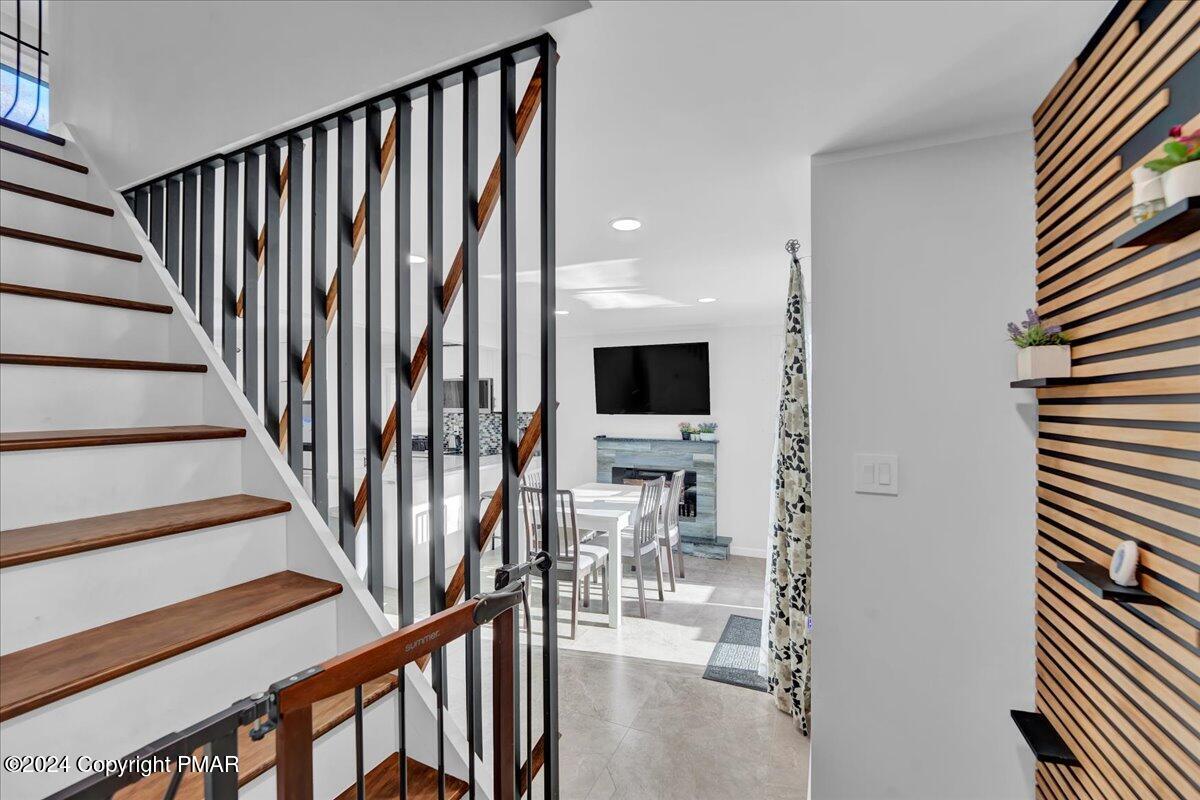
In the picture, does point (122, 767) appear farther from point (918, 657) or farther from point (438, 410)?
point (918, 657)

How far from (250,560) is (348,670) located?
0.91 meters

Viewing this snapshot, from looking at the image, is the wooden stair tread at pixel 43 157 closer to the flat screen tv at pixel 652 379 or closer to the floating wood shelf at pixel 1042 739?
the floating wood shelf at pixel 1042 739

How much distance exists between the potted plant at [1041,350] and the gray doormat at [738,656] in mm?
2312

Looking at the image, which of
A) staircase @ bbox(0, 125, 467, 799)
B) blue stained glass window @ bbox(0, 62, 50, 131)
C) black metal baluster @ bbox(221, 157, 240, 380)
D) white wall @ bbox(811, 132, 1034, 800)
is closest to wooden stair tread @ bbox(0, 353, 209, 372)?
staircase @ bbox(0, 125, 467, 799)

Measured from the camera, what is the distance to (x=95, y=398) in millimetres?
1612

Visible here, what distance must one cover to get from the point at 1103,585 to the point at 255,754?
5.86ft

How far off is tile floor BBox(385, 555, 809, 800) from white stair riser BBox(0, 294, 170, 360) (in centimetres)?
165

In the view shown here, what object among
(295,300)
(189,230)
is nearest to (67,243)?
(189,230)

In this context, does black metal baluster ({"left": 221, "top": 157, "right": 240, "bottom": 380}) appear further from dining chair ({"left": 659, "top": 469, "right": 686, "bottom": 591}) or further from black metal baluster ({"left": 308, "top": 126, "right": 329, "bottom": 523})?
dining chair ({"left": 659, "top": 469, "right": 686, "bottom": 591})

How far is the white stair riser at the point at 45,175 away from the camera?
1929 millimetres

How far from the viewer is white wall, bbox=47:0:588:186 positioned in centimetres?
141

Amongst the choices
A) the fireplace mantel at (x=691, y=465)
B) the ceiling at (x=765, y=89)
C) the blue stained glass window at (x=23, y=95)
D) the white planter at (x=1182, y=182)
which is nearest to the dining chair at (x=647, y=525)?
the fireplace mantel at (x=691, y=465)

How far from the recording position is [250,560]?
5.15 ft

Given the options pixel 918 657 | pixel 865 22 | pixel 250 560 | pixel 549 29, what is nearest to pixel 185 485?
pixel 250 560
